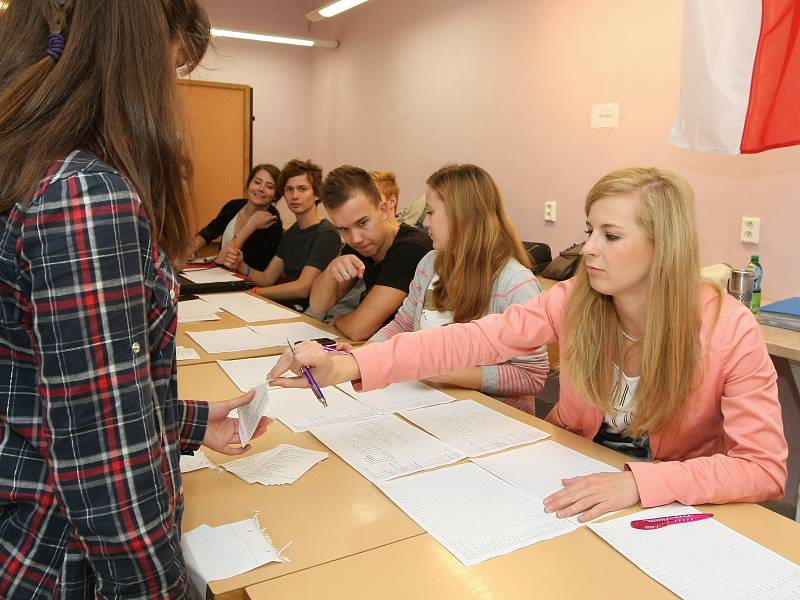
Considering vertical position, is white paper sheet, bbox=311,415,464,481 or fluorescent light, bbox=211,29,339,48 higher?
fluorescent light, bbox=211,29,339,48

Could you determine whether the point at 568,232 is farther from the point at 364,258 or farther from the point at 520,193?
the point at 364,258

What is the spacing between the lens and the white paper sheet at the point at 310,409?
1544mm

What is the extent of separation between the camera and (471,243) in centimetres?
Answer: 217

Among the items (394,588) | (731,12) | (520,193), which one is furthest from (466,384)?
(520,193)

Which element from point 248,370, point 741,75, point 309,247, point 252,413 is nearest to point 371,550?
point 252,413

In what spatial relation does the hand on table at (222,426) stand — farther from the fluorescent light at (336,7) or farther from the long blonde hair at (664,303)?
the fluorescent light at (336,7)

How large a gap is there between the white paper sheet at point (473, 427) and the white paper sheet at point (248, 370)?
0.47m

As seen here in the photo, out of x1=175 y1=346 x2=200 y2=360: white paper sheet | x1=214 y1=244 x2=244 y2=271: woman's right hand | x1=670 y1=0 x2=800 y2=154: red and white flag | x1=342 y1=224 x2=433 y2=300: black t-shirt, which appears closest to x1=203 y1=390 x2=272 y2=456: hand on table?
x1=175 y1=346 x2=200 y2=360: white paper sheet

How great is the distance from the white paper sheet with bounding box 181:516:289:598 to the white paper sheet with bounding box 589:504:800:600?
527mm

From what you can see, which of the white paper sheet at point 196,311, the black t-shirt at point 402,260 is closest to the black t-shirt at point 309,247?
the white paper sheet at point 196,311

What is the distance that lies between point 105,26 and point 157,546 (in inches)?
22.5

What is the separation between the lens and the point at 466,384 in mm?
1832

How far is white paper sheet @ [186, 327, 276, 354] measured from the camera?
2219 mm

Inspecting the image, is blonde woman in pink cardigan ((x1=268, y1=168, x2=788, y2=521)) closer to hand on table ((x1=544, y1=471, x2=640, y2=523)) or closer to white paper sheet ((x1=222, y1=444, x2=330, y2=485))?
hand on table ((x1=544, y1=471, x2=640, y2=523))
